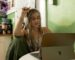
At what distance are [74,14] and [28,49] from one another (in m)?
0.45

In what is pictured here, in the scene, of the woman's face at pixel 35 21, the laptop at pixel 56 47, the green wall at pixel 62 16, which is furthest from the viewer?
the woman's face at pixel 35 21

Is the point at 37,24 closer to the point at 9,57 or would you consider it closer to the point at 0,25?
the point at 9,57

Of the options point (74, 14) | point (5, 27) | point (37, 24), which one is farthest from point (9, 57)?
point (5, 27)

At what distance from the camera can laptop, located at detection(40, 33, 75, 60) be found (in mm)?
738

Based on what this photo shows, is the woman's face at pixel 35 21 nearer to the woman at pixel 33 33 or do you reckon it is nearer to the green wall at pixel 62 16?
the woman at pixel 33 33

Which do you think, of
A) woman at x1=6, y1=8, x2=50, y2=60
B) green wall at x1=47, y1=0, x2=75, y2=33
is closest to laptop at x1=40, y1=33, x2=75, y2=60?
green wall at x1=47, y1=0, x2=75, y2=33

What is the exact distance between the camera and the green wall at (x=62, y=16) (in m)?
1.19

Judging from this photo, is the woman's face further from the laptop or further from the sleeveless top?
the laptop

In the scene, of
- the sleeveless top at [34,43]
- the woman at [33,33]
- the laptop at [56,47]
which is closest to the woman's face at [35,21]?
the woman at [33,33]

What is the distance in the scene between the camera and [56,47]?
77cm

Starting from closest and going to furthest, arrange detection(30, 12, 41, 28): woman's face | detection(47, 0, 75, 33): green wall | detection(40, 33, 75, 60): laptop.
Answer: detection(40, 33, 75, 60): laptop, detection(47, 0, 75, 33): green wall, detection(30, 12, 41, 28): woman's face

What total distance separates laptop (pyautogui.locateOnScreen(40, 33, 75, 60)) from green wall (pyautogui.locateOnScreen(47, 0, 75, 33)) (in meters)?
0.36

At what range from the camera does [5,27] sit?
2.46m

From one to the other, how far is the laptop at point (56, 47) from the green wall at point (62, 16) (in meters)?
0.36
